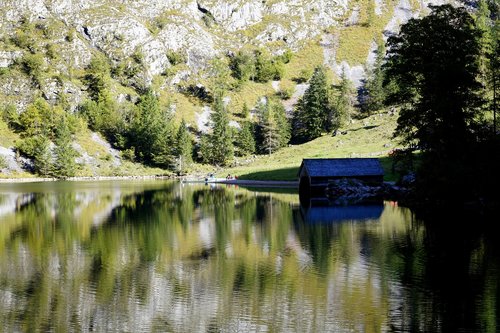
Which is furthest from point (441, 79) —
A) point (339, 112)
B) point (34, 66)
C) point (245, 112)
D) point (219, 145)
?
point (34, 66)

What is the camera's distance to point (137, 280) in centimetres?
2730

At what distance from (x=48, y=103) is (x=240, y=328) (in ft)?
543

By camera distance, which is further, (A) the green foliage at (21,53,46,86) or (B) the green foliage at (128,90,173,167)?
(A) the green foliage at (21,53,46,86)

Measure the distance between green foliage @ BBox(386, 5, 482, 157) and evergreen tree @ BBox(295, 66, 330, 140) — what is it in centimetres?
9698

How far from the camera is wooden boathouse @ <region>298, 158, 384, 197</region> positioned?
251 ft

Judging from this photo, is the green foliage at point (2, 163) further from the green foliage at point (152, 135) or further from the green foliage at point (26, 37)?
the green foliage at point (26, 37)

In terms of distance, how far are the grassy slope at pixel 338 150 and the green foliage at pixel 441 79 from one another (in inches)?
1023

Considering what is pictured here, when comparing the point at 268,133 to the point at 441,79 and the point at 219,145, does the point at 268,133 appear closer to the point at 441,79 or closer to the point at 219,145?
the point at 219,145

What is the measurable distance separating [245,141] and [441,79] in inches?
4404

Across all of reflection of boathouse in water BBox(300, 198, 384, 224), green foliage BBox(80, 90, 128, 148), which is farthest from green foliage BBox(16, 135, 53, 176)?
reflection of boathouse in water BBox(300, 198, 384, 224)

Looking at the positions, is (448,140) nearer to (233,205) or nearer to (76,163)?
(233,205)

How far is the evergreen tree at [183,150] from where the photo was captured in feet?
497

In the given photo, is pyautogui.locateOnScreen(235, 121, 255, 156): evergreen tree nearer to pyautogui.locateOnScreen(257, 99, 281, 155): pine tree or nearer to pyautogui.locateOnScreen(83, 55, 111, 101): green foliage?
pyautogui.locateOnScreen(257, 99, 281, 155): pine tree

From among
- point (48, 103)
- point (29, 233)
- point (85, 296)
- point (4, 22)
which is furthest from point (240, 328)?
point (4, 22)
